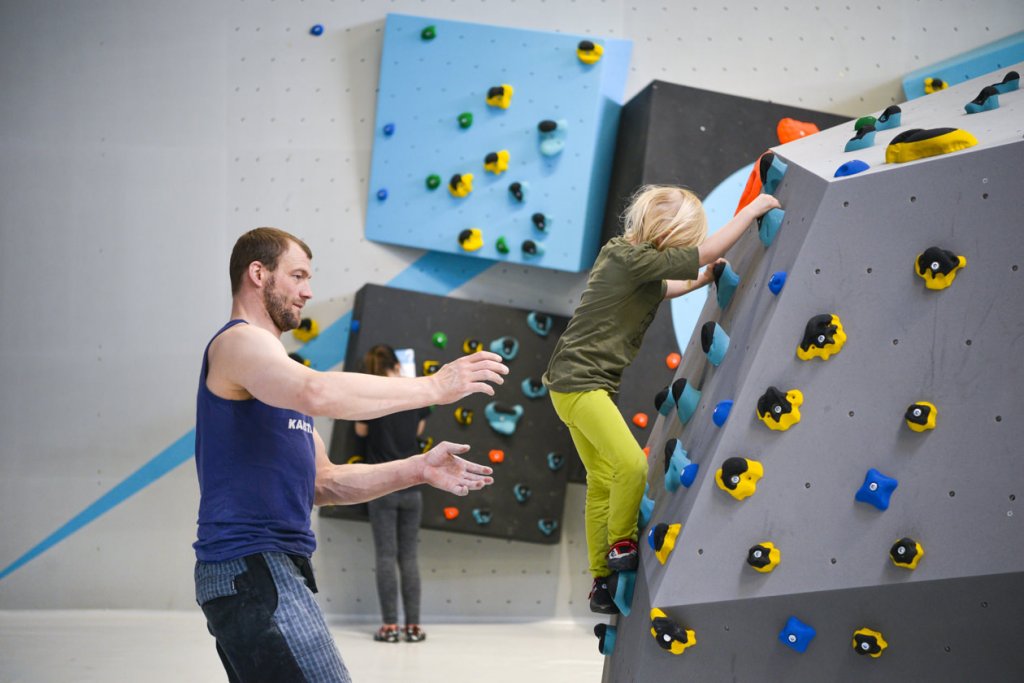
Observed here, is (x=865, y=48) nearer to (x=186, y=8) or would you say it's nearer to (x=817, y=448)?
(x=186, y=8)

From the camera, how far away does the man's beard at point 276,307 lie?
7.41ft

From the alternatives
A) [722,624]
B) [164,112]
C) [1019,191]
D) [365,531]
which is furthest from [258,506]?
[164,112]


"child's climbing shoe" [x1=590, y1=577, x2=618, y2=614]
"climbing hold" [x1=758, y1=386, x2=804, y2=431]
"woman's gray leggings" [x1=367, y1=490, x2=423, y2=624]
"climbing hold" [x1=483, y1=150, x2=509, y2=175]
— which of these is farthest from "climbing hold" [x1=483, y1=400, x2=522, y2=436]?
"climbing hold" [x1=758, y1=386, x2=804, y2=431]

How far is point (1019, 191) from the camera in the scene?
2.28 m

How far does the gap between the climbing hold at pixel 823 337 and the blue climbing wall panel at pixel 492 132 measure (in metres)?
3.37

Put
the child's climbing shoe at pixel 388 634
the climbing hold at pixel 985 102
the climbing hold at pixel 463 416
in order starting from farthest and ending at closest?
the climbing hold at pixel 463 416 → the child's climbing shoe at pixel 388 634 → the climbing hold at pixel 985 102

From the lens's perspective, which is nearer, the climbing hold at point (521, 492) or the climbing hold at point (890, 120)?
the climbing hold at point (890, 120)

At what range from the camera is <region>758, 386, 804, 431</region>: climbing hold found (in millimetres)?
2381

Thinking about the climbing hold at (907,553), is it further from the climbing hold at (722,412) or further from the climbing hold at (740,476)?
the climbing hold at (722,412)

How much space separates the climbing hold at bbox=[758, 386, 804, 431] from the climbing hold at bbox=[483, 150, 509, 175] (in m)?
3.51

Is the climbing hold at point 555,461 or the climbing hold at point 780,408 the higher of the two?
the climbing hold at point 780,408

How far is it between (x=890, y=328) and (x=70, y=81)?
16.3 ft

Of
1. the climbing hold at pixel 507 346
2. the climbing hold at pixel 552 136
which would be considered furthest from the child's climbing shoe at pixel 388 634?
the climbing hold at pixel 552 136

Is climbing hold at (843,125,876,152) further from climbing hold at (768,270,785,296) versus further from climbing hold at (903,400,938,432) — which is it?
climbing hold at (903,400,938,432)
